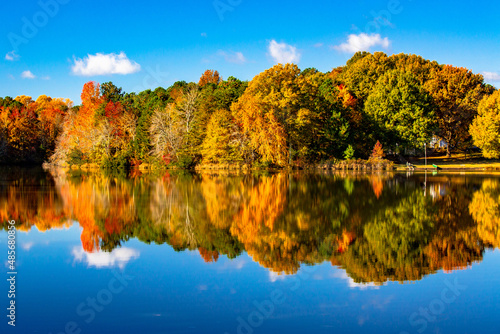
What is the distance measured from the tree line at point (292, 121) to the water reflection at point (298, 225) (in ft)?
92.7

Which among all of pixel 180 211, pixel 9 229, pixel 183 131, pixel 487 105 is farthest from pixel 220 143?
pixel 9 229

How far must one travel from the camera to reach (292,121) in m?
49.7

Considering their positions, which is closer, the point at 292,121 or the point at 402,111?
the point at 292,121

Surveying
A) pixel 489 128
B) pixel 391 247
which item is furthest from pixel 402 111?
pixel 391 247

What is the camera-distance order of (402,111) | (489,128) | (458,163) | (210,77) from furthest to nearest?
(210,77), (402,111), (458,163), (489,128)

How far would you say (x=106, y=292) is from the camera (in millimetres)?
8039

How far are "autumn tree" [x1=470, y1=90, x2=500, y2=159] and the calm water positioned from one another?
115 ft

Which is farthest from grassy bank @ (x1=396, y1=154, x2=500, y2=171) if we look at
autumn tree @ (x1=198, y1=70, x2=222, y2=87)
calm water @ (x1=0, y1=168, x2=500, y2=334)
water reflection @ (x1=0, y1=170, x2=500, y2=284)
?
autumn tree @ (x1=198, y1=70, x2=222, y2=87)

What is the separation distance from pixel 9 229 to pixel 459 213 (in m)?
14.7

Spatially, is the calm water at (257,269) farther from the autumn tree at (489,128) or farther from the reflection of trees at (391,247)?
the autumn tree at (489,128)

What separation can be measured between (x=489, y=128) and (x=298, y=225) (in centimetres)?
4255

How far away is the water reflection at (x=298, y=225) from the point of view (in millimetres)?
10141

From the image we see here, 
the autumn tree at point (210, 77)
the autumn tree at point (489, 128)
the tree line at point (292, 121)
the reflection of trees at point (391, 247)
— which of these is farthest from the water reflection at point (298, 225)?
the autumn tree at point (210, 77)

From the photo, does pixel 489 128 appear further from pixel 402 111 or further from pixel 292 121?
pixel 292 121
